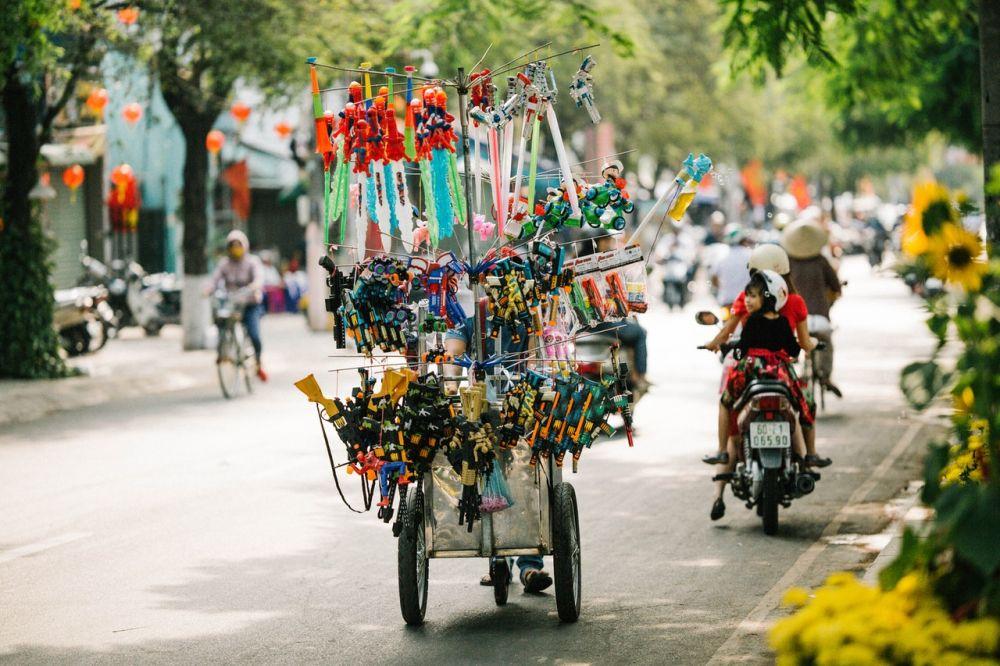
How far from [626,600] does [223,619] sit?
2031mm

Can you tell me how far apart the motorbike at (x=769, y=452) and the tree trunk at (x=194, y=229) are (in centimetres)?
1506

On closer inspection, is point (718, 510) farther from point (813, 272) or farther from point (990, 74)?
point (813, 272)

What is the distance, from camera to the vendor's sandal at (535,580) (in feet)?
23.5

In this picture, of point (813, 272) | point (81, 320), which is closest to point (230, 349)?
point (81, 320)

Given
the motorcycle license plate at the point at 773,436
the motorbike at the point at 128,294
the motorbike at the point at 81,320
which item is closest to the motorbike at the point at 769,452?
the motorcycle license plate at the point at 773,436

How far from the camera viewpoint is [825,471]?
36.2ft

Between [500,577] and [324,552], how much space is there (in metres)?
1.84

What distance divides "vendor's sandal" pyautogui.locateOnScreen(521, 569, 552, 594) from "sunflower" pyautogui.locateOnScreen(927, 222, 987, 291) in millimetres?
3813

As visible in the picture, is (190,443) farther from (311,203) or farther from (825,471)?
(311,203)

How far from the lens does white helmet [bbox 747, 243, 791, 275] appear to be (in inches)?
355

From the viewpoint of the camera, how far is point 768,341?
8.67 m

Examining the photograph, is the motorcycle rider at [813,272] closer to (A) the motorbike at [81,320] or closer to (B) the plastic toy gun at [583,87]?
(B) the plastic toy gun at [583,87]

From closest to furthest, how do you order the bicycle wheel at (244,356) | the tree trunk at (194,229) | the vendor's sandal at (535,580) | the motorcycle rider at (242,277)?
the vendor's sandal at (535,580), the motorcycle rider at (242,277), the bicycle wheel at (244,356), the tree trunk at (194,229)

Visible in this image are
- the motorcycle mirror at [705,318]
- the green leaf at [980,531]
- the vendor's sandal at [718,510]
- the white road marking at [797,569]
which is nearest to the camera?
the green leaf at [980,531]
